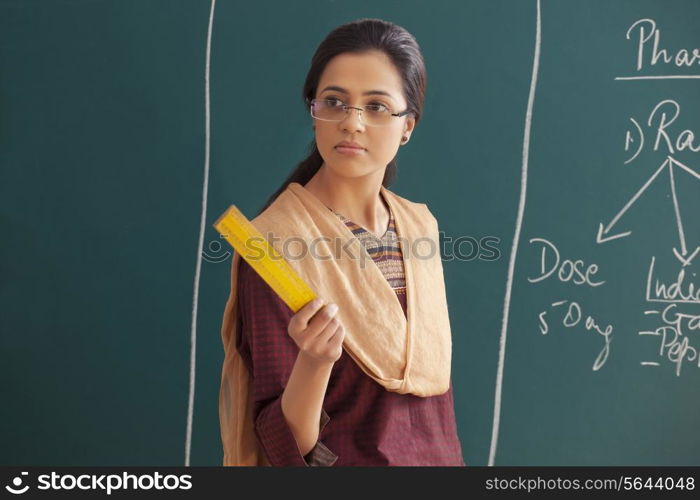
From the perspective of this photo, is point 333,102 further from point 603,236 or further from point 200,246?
point 603,236

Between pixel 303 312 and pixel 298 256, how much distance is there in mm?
182

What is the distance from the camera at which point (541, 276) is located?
1595 millimetres

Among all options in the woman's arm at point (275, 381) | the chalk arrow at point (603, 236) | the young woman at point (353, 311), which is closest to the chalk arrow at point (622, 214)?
the chalk arrow at point (603, 236)

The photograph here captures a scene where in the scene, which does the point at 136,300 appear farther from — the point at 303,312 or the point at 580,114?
the point at 580,114

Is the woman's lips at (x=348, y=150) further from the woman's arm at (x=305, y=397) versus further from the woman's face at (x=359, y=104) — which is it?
the woman's arm at (x=305, y=397)

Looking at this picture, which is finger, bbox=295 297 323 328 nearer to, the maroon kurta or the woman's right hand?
the woman's right hand

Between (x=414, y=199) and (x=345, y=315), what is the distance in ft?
1.87

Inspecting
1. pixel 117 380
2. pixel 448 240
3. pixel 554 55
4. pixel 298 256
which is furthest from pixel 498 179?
pixel 117 380

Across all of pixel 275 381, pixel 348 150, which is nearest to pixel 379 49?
pixel 348 150

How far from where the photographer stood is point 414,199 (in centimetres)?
158

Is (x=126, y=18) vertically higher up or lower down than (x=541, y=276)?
higher up

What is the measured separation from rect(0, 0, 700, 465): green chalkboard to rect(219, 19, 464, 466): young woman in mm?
440

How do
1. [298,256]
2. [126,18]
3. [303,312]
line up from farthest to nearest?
[126,18], [298,256], [303,312]

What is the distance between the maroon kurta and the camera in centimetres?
101
